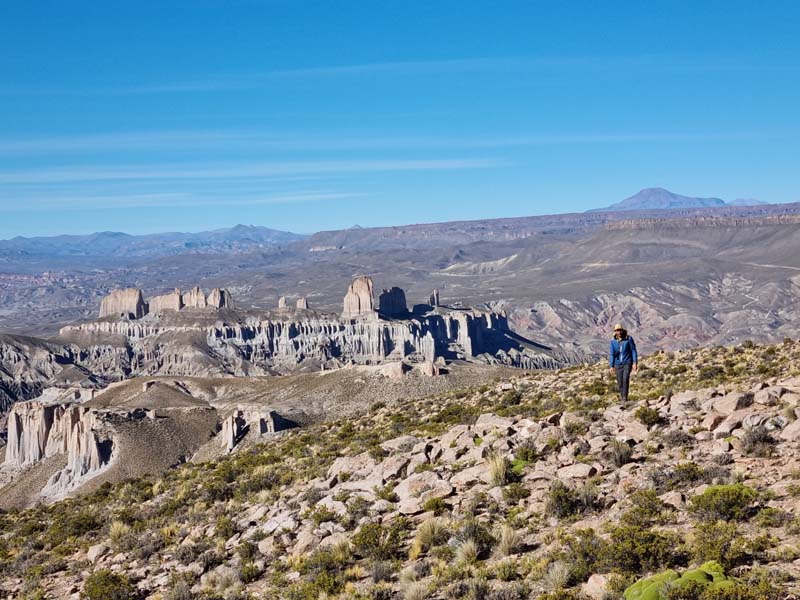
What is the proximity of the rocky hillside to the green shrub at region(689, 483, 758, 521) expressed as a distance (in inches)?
1.4

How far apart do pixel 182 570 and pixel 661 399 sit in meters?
12.7

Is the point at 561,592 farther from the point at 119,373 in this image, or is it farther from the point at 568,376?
the point at 119,373

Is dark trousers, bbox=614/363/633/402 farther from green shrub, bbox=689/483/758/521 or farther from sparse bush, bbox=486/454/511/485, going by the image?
green shrub, bbox=689/483/758/521

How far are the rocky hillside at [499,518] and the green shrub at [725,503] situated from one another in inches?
1.4

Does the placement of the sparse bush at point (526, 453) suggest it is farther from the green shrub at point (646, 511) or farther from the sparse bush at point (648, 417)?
the green shrub at point (646, 511)

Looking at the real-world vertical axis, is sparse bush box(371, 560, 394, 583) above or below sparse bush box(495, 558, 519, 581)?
below

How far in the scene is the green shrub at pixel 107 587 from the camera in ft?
52.3

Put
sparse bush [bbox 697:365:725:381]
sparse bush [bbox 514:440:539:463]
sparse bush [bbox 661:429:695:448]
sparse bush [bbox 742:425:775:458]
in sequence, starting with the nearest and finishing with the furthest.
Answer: sparse bush [bbox 742:425:775:458]
sparse bush [bbox 661:429:695:448]
sparse bush [bbox 514:440:539:463]
sparse bush [bbox 697:365:725:381]

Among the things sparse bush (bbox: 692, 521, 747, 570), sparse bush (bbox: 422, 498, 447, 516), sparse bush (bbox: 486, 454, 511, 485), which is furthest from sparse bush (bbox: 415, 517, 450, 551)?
sparse bush (bbox: 692, 521, 747, 570)

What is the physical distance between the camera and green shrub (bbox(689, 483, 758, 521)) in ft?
44.6

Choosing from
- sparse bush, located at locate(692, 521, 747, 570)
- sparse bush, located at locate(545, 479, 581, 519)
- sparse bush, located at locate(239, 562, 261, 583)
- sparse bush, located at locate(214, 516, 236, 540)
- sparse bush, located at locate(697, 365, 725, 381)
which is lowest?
sparse bush, located at locate(214, 516, 236, 540)

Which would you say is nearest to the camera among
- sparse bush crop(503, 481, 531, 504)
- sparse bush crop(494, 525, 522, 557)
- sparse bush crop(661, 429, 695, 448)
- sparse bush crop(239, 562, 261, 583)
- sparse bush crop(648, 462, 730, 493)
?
sparse bush crop(494, 525, 522, 557)

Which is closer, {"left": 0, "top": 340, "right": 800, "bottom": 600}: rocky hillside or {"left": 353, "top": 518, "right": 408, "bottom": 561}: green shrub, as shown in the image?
{"left": 0, "top": 340, "right": 800, "bottom": 600}: rocky hillside

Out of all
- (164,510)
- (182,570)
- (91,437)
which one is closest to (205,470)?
→ (164,510)
